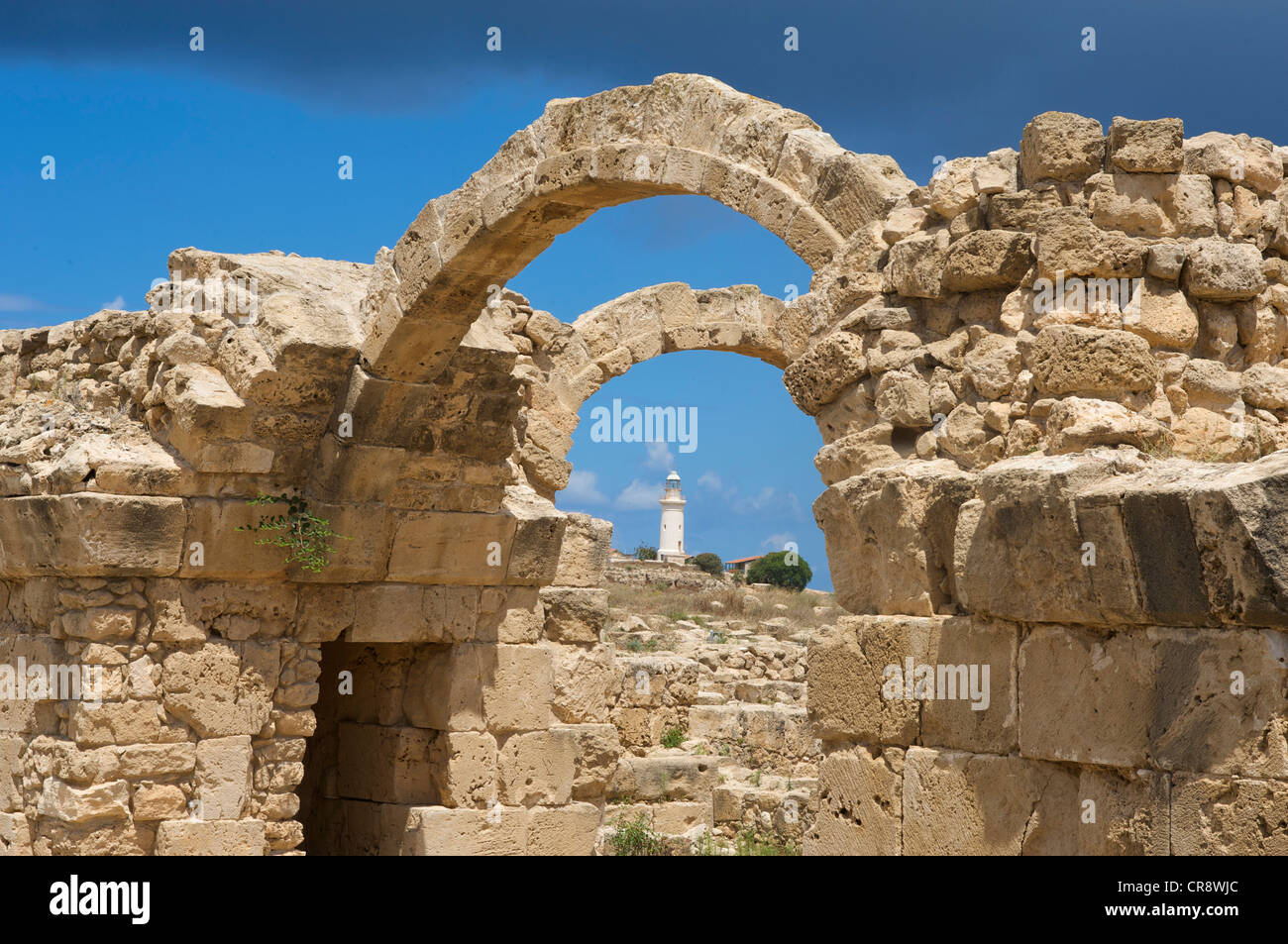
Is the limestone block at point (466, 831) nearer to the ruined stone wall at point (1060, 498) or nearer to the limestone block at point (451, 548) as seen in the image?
the limestone block at point (451, 548)

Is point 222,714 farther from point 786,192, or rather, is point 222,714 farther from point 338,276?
point 786,192

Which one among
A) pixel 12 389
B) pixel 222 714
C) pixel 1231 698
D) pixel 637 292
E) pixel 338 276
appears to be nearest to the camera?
pixel 1231 698

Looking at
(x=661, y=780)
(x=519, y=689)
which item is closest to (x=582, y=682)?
Result: (x=519, y=689)

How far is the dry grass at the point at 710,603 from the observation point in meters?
23.4

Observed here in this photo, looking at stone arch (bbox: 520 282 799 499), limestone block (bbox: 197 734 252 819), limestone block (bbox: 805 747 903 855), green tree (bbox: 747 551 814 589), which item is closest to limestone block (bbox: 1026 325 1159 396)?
limestone block (bbox: 805 747 903 855)

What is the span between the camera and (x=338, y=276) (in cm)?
766

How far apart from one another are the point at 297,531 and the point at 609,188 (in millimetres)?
2686

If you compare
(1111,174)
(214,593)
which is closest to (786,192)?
(1111,174)

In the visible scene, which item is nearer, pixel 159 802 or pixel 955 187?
pixel 955 187

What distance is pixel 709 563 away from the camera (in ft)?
119

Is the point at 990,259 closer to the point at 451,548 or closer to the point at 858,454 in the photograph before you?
the point at 858,454

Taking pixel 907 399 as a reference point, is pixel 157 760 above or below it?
below

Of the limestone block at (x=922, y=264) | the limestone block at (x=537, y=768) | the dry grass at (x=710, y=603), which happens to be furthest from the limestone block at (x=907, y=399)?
the dry grass at (x=710, y=603)
